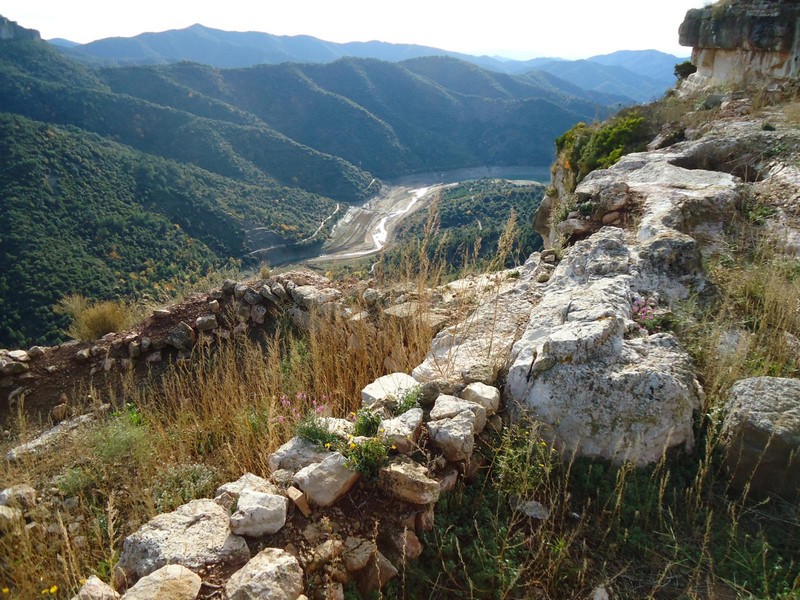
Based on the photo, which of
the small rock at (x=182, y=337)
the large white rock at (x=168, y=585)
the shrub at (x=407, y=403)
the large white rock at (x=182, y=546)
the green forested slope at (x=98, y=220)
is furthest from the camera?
the green forested slope at (x=98, y=220)

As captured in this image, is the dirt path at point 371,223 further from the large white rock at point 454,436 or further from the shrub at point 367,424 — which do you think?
the large white rock at point 454,436

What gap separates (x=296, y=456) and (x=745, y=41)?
14.6 m

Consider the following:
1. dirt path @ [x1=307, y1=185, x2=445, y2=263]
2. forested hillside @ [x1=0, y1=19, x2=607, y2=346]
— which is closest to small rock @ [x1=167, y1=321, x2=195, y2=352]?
forested hillside @ [x1=0, y1=19, x2=607, y2=346]

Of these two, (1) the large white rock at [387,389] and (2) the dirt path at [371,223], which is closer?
(1) the large white rock at [387,389]

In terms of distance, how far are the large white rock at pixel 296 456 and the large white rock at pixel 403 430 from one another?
0.35 metres

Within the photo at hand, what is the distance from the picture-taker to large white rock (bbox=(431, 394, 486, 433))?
2795 millimetres

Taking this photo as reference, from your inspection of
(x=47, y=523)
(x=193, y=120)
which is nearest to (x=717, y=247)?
(x=47, y=523)

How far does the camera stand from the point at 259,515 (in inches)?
87.9

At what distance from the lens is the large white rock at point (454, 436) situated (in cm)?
260

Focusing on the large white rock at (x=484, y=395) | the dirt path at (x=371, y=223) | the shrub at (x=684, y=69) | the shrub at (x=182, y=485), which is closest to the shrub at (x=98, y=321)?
the shrub at (x=182, y=485)

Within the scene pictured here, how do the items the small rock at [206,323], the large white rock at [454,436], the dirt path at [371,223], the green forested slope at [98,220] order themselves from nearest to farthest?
the large white rock at [454,436], the small rock at [206,323], the green forested slope at [98,220], the dirt path at [371,223]

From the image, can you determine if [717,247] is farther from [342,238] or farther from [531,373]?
[342,238]

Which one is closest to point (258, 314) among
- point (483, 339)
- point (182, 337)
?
point (182, 337)

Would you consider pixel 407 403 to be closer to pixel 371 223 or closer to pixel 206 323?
pixel 206 323
